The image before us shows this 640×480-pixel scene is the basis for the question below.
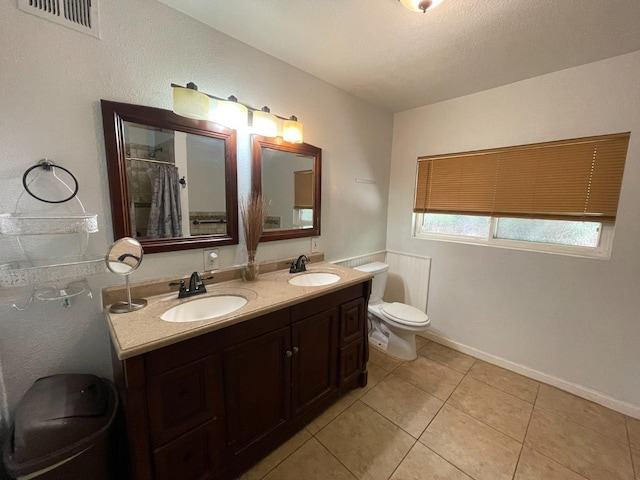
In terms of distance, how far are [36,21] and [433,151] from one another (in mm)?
2578

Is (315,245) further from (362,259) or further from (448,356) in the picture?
(448,356)

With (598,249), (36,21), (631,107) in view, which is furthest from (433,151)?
(36,21)

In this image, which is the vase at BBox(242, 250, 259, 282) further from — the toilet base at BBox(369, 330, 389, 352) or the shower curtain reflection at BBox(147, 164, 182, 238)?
the toilet base at BBox(369, 330, 389, 352)

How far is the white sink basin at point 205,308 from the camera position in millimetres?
1255

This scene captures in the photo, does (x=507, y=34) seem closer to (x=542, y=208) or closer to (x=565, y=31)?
(x=565, y=31)

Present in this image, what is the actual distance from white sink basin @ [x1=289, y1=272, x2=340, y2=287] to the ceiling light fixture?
149 centimetres

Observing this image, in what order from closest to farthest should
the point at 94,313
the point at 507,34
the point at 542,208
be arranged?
the point at 94,313, the point at 507,34, the point at 542,208

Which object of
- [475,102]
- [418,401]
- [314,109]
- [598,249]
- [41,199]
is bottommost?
[418,401]

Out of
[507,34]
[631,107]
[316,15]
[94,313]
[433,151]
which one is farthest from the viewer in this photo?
[433,151]

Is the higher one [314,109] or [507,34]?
[507,34]

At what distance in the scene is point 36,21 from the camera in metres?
0.98

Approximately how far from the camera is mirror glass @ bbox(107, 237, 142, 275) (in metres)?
1.08

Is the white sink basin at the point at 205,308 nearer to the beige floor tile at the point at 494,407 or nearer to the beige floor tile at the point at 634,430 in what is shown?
the beige floor tile at the point at 494,407

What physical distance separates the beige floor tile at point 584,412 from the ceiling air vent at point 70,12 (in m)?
3.27
